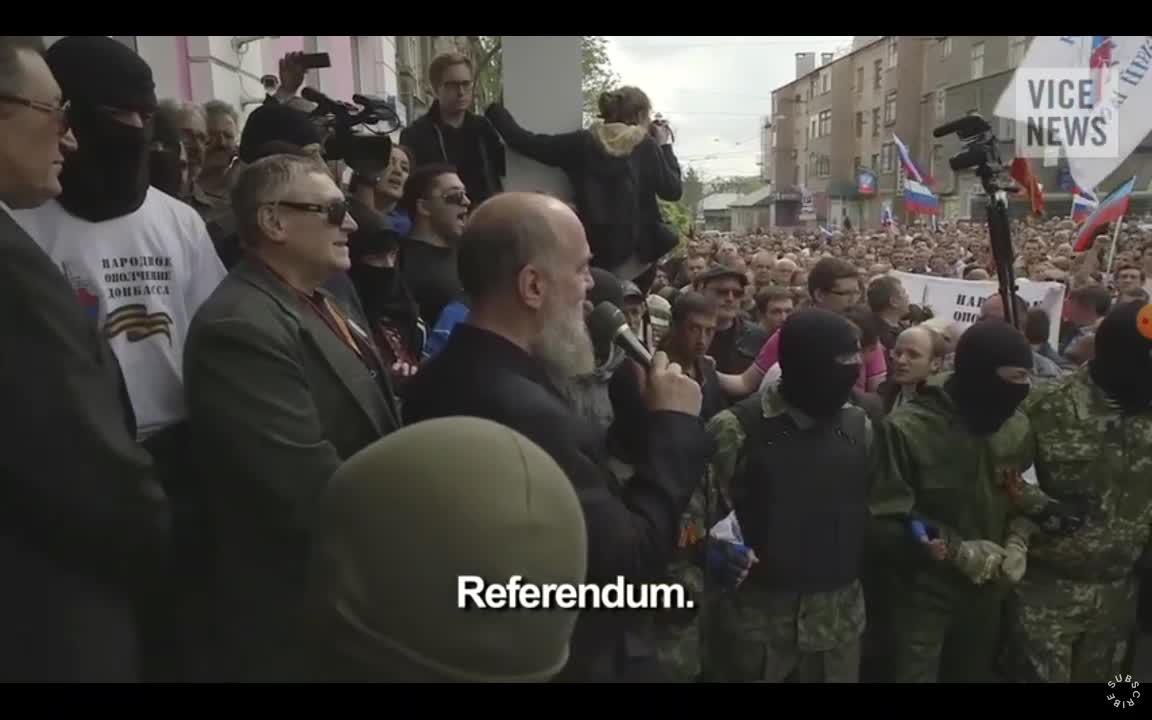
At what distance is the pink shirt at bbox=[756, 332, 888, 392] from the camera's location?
134 inches

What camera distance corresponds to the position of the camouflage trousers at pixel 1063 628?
2.68 m

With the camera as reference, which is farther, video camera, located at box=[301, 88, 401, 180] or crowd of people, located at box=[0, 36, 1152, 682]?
video camera, located at box=[301, 88, 401, 180]

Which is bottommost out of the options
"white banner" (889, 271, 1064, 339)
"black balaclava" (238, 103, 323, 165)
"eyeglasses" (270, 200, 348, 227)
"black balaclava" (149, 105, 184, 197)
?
"white banner" (889, 271, 1064, 339)

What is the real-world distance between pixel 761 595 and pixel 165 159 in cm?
200

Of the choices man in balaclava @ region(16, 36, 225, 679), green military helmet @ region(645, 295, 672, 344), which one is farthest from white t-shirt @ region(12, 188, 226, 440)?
green military helmet @ region(645, 295, 672, 344)

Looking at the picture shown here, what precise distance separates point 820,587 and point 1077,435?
974mm

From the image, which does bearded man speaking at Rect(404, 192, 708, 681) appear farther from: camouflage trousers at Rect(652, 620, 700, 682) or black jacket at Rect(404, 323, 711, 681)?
camouflage trousers at Rect(652, 620, 700, 682)

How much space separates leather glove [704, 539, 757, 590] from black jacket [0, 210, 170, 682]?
1.37 meters

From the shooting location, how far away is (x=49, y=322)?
56.2 inches

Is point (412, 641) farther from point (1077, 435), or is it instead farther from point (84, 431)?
point (1077, 435)

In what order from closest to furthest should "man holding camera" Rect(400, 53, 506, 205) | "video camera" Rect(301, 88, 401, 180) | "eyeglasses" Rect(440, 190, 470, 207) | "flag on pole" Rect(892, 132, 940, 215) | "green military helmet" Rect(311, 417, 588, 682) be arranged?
"green military helmet" Rect(311, 417, 588, 682) < "eyeglasses" Rect(440, 190, 470, 207) < "video camera" Rect(301, 88, 401, 180) < "man holding camera" Rect(400, 53, 506, 205) < "flag on pole" Rect(892, 132, 940, 215)
